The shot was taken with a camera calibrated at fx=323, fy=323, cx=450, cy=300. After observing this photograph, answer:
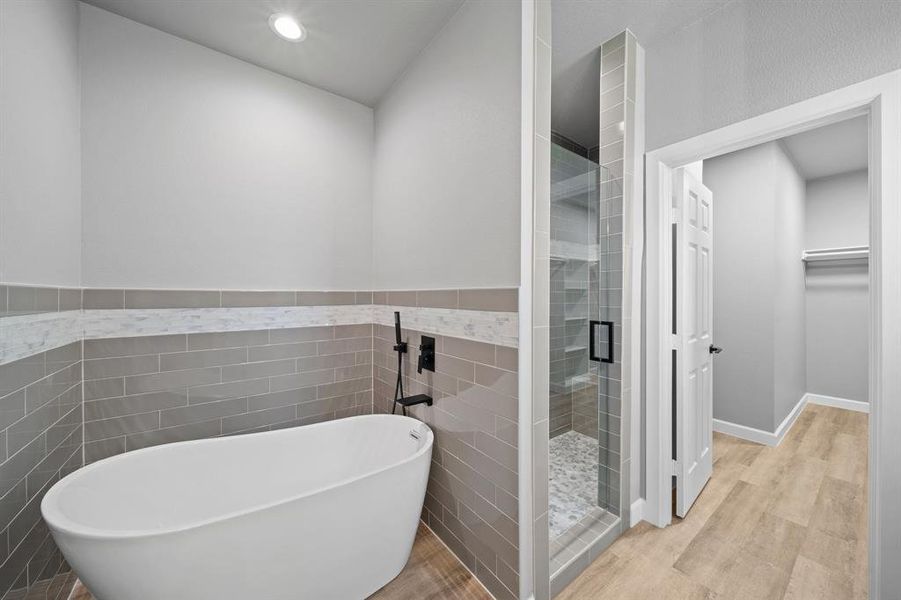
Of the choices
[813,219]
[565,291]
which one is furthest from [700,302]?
[813,219]

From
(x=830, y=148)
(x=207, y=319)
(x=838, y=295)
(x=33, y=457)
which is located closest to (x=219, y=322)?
(x=207, y=319)

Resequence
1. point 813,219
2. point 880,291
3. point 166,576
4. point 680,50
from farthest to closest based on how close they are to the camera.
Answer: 1. point 813,219
2. point 680,50
3. point 880,291
4. point 166,576

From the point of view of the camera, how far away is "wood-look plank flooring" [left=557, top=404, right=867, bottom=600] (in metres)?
1.45

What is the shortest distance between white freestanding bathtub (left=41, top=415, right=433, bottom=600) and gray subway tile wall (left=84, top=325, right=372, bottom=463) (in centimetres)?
Result: 28

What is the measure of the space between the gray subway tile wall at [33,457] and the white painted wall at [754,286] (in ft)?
14.9

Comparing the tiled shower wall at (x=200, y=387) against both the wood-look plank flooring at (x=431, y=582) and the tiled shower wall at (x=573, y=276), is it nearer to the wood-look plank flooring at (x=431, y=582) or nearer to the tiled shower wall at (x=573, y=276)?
the wood-look plank flooring at (x=431, y=582)

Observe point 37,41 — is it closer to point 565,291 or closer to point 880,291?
point 565,291

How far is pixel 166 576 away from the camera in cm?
98

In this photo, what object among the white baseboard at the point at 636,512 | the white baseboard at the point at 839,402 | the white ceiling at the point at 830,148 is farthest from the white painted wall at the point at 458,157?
the white baseboard at the point at 839,402

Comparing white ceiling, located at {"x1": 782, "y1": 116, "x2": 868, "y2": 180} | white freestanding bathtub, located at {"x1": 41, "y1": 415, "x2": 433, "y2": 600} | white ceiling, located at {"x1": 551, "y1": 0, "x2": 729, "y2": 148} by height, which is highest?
white ceiling, located at {"x1": 551, "y1": 0, "x2": 729, "y2": 148}

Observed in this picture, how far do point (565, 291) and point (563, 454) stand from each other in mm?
1239

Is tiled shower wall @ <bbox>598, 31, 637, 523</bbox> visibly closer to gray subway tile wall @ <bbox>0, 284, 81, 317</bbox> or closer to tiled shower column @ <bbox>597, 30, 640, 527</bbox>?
tiled shower column @ <bbox>597, 30, 640, 527</bbox>

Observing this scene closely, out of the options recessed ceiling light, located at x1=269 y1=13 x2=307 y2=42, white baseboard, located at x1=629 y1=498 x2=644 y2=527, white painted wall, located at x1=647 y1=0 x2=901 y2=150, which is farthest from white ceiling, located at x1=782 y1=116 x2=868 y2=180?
recessed ceiling light, located at x1=269 y1=13 x2=307 y2=42

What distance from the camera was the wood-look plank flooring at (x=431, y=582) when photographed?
1402 millimetres
